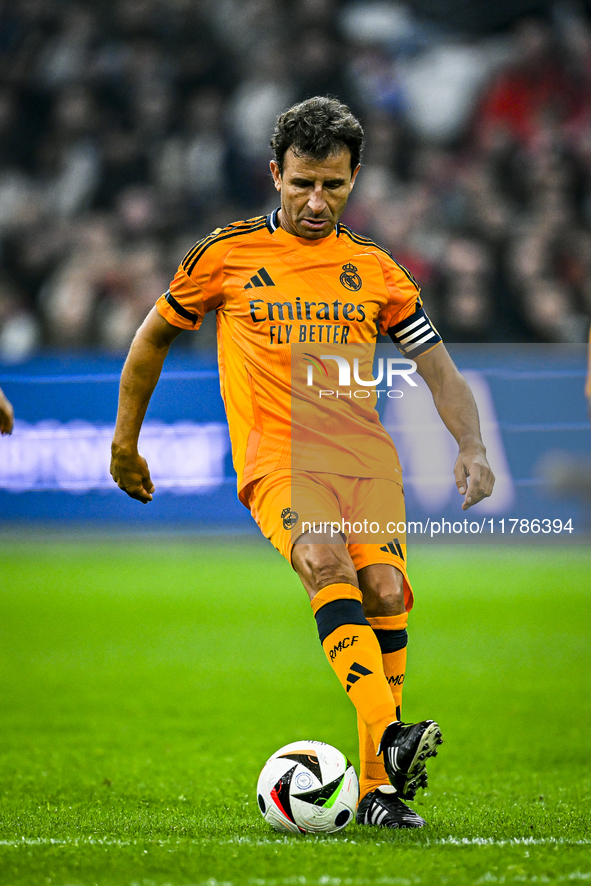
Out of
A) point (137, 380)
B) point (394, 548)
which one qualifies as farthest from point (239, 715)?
point (137, 380)

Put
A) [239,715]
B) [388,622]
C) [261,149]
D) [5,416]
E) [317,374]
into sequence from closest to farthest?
[388,622] → [317,374] → [5,416] → [239,715] → [261,149]

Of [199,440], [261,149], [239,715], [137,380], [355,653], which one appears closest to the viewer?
[355,653]

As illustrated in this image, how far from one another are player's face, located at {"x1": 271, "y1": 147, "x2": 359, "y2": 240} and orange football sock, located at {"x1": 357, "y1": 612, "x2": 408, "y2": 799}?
52.6 inches

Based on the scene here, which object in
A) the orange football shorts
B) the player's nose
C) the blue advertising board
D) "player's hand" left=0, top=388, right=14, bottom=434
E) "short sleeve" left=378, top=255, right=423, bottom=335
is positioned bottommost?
the blue advertising board

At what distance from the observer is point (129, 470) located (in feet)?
12.5

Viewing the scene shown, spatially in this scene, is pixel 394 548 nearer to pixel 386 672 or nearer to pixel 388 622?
pixel 388 622

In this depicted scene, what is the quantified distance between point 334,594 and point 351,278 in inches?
44.8

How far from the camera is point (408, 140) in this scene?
14445 millimetres

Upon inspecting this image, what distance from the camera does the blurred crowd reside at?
516 inches

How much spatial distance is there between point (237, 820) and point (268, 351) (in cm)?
154

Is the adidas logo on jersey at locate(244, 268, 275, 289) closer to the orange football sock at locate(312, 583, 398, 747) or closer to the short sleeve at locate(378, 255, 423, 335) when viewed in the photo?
the short sleeve at locate(378, 255, 423, 335)

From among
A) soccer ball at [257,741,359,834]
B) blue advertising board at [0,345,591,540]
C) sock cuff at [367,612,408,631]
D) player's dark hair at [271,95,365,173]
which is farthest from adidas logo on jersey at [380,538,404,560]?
blue advertising board at [0,345,591,540]

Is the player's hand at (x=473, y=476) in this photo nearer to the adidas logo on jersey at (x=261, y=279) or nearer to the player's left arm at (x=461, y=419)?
the player's left arm at (x=461, y=419)

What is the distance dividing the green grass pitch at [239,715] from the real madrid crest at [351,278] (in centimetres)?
178
